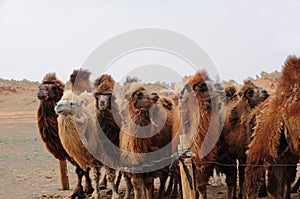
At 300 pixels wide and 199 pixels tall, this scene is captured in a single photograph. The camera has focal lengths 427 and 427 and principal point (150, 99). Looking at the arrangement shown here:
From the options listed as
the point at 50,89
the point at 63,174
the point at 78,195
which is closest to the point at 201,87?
the point at 50,89

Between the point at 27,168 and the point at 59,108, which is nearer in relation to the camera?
the point at 59,108

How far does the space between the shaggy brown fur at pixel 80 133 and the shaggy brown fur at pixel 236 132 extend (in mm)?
2250

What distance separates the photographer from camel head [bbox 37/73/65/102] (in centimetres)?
892

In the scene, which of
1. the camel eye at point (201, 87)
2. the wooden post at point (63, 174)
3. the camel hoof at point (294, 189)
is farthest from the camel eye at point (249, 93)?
the wooden post at point (63, 174)

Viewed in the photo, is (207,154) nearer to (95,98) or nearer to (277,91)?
(277,91)

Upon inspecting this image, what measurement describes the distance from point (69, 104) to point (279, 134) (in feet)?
13.0

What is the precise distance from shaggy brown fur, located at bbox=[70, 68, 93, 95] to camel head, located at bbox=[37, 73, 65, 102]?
0.59m

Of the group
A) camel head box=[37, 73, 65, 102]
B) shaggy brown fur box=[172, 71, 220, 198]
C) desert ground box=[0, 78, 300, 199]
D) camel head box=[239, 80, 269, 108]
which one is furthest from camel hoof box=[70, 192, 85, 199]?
camel head box=[239, 80, 269, 108]

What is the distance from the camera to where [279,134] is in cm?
588

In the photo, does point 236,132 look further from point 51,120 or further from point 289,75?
point 51,120

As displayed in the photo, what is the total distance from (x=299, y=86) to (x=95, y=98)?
12.7 feet

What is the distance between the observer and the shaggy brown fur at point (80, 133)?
8.21 metres

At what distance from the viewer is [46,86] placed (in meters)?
9.04

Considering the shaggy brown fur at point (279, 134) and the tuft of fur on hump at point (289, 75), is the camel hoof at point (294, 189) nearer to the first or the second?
the shaggy brown fur at point (279, 134)
